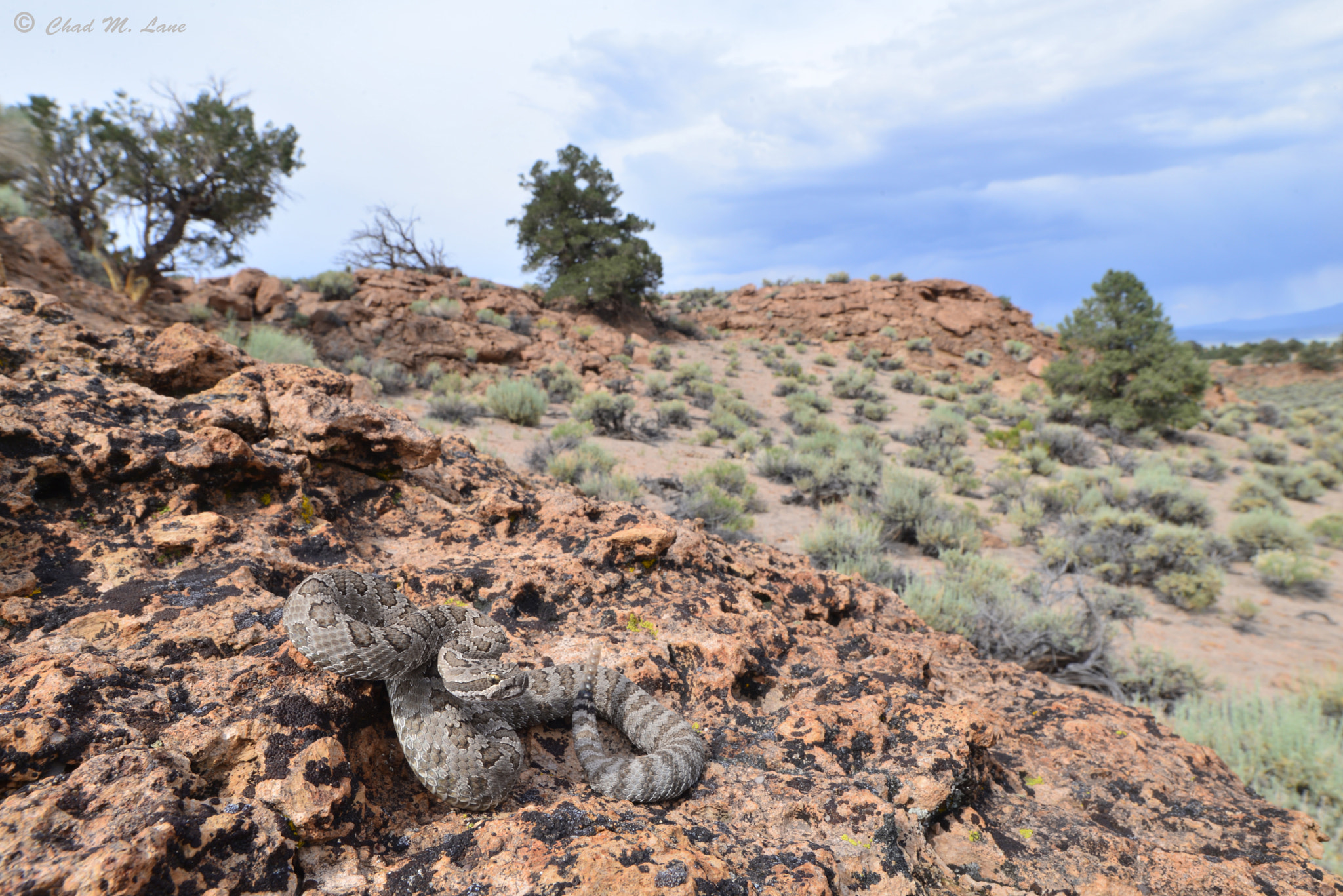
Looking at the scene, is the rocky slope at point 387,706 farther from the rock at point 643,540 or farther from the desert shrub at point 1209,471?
the desert shrub at point 1209,471

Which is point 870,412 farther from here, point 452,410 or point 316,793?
point 316,793

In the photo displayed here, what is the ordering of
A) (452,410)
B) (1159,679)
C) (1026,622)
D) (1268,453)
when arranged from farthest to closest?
(1268,453), (452,410), (1026,622), (1159,679)

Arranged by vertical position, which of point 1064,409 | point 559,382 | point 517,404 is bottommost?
point 517,404

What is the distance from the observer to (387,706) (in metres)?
2.25

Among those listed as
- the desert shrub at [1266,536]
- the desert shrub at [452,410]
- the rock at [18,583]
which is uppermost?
the desert shrub at [452,410]

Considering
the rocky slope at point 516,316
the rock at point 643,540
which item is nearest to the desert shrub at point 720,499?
the rock at point 643,540

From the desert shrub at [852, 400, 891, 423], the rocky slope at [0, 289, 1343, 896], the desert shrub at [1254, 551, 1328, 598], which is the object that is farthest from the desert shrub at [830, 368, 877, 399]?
the rocky slope at [0, 289, 1343, 896]

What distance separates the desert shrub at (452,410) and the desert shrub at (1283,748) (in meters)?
12.4

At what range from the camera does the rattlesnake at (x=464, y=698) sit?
1971 millimetres

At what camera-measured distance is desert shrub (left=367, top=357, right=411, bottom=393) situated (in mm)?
15688

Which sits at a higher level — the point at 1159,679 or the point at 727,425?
the point at 727,425

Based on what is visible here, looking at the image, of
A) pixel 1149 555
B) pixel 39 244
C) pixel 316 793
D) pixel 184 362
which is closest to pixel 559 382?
pixel 39 244

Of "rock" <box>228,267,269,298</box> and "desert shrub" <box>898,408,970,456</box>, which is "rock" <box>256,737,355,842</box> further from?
A: "rock" <box>228,267,269,298</box>

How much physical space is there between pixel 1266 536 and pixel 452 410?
15.4 metres
